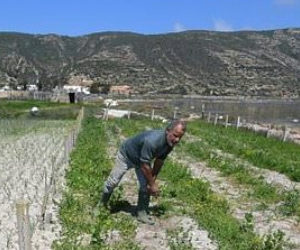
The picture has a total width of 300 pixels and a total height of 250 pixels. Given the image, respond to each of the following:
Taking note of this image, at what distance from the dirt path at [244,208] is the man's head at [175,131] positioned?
189 cm

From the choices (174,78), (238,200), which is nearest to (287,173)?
(238,200)

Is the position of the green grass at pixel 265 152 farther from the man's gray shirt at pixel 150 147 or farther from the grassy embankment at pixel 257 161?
the man's gray shirt at pixel 150 147

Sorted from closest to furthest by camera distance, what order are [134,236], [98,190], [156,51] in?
[134,236]
[98,190]
[156,51]

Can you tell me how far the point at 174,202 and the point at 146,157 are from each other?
2.45m

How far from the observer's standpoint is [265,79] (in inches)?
7849

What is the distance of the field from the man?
0.36 metres

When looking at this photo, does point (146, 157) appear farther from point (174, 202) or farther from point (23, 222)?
point (23, 222)

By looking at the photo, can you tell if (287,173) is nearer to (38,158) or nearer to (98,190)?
(98,190)

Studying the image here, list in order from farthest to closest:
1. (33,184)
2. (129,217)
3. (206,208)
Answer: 1. (33,184)
2. (206,208)
3. (129,217)

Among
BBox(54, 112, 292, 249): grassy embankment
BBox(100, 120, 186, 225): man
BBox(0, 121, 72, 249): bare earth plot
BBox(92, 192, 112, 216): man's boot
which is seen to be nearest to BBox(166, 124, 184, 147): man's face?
BBox(100, 120, 186, 225): man

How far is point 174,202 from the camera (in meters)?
11.9

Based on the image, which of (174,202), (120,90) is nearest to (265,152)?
(174,202)

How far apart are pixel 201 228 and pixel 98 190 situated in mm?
2956

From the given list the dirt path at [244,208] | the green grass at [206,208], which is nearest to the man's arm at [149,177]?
the green grass at [206,208]
